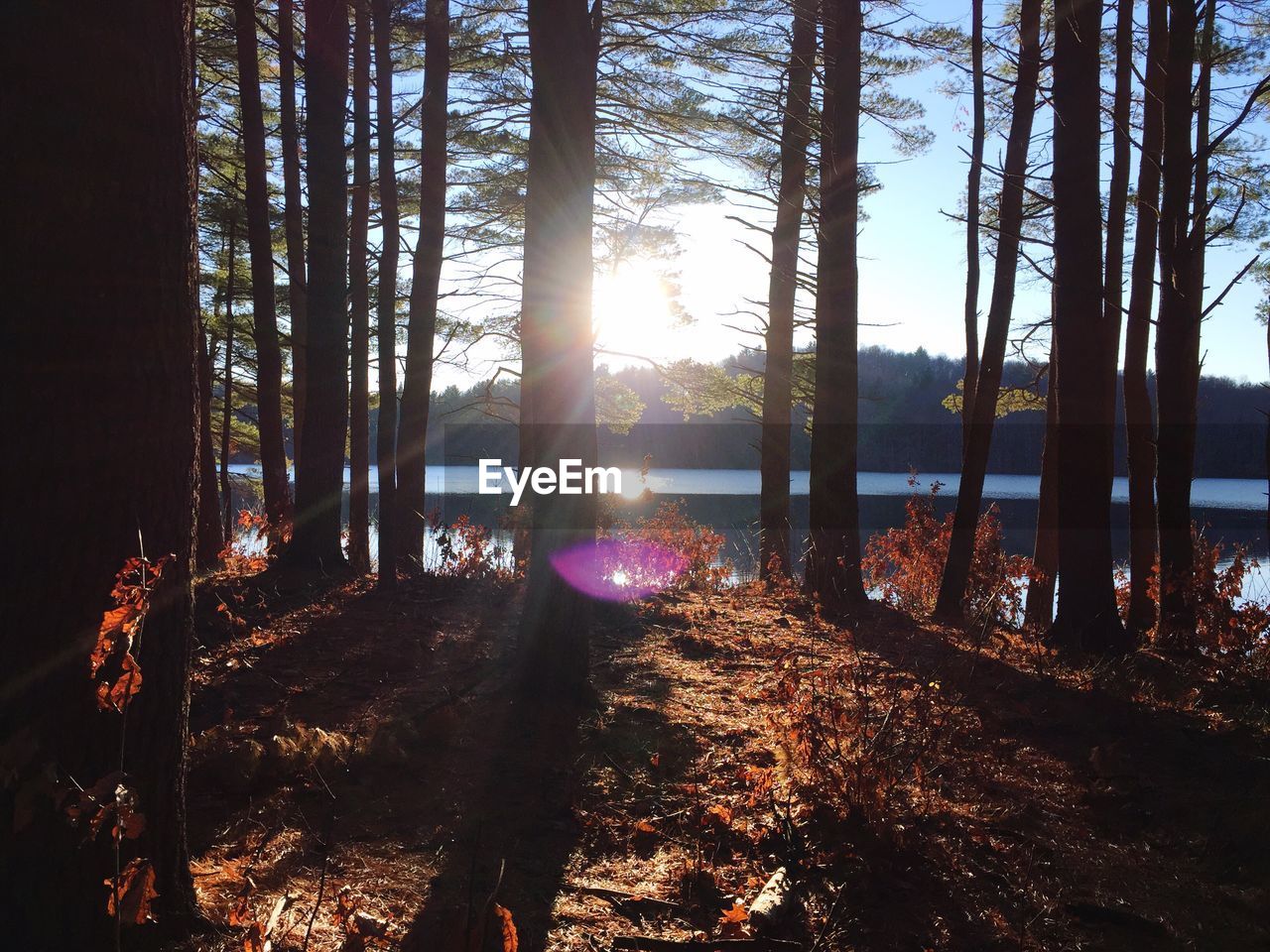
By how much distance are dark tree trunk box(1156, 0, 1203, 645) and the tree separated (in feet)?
21.6

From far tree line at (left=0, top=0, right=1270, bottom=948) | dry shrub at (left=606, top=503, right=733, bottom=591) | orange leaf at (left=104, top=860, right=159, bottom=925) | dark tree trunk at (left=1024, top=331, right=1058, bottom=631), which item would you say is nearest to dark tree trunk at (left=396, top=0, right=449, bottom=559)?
far tree line at (left=0, top=0, right=1270, bottom=948)

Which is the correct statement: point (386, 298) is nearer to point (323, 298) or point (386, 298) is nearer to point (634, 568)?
point (323, 298)

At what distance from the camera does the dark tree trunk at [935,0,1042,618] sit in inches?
324

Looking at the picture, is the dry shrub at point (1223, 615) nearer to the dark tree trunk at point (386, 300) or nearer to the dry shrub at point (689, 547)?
the dry shrub at point (689, 547)

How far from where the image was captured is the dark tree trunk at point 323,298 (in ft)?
26.7

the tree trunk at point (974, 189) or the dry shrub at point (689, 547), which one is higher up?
the tree trunk at point (974, 189)

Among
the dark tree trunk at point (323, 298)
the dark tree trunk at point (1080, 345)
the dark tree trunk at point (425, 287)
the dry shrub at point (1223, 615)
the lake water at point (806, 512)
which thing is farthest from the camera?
the lake water at point (806, 512)

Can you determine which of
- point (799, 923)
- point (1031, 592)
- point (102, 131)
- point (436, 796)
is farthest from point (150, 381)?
point (1031, 592)

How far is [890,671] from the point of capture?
5.16 metres

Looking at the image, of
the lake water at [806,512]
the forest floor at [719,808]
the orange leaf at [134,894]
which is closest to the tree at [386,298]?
the forest floor at [719,808]

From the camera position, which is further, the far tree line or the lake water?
the lake water

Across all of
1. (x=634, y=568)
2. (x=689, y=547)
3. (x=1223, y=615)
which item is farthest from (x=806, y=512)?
(x=1223, y=615)

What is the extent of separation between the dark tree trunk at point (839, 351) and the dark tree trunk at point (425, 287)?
4.34m

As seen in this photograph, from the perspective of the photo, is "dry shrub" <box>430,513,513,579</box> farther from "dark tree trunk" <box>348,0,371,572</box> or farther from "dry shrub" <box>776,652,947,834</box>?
"dry shrub" <box>776,652,947,834</box>
